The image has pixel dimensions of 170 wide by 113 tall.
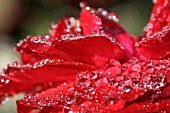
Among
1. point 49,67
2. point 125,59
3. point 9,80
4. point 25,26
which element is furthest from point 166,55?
point 25,26

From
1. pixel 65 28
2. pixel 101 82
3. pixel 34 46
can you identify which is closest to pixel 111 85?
pixel 101 82

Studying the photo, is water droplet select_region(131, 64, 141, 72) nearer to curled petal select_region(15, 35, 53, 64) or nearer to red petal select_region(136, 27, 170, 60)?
red petal select_region(136, 27, 170, 60)

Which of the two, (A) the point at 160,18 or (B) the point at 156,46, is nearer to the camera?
(B) the point at 156,46

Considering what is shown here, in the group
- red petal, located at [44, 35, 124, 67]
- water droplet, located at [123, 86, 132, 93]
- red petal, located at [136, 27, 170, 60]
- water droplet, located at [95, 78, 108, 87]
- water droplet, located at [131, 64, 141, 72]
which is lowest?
water droplet, located at [123, 86, 132, 93]

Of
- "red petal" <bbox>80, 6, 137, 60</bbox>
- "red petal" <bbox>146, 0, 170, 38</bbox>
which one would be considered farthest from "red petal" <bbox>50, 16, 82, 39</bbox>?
"red petal" <bbox>146, 0, 170, 38</bbox>

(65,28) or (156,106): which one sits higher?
(65,28)


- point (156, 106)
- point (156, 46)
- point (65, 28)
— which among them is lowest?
point (156, 106)

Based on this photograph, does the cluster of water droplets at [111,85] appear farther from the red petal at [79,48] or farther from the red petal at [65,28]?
the red petal at [65,28]

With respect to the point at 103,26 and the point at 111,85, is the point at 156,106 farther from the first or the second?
the point at 103,26
